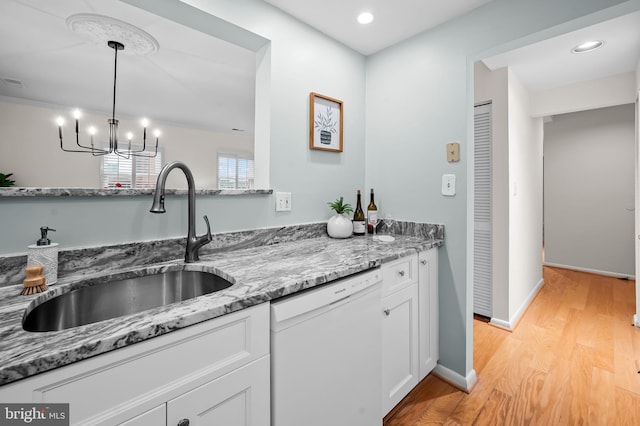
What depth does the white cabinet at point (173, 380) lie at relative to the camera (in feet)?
1.90

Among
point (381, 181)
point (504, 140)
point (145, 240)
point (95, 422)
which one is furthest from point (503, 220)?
point (95, 422)

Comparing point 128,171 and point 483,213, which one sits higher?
point 128,171

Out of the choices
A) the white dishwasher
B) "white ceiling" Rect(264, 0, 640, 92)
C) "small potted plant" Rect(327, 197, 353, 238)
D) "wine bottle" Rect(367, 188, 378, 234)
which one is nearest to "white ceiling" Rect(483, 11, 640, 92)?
"white ceiling" Rect(264, 0, 640, 92)

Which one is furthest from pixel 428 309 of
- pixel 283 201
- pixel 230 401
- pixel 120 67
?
pixel 120 67

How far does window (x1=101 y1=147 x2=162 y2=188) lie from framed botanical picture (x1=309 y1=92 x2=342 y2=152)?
13.7 feet

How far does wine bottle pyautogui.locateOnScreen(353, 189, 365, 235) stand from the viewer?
2.01m

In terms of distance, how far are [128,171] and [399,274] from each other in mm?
5672

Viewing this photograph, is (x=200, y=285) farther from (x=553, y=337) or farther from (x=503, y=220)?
(x=553, y=337)

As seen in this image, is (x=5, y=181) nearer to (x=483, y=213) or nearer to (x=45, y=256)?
(x=45, y=256)

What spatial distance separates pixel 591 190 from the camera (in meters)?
4.12

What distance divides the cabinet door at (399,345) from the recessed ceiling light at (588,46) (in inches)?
96.0

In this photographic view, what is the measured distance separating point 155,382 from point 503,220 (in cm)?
273

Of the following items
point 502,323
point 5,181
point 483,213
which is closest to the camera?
point 502,323

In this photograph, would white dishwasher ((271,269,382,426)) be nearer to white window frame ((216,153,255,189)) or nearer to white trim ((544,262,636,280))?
white trim ((544,262,636,280))
